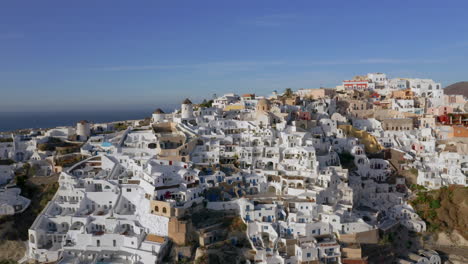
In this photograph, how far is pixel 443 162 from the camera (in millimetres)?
33469

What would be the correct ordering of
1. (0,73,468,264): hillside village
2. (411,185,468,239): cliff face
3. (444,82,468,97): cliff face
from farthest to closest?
(444,82,468,97): cliff face
(411,185,468,239): cliff face
(0,73,468,264): hillside village

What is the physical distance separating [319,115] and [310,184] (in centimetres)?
1546

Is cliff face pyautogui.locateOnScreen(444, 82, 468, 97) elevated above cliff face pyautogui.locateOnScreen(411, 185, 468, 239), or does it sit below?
above

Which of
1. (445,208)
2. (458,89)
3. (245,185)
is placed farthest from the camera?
(458,89)

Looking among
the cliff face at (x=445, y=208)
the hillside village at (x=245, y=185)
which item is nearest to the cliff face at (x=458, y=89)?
the hillside village at (x=245, y=185)

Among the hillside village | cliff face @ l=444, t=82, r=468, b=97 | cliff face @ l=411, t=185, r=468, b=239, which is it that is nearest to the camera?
the hillside village

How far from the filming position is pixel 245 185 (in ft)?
96.7

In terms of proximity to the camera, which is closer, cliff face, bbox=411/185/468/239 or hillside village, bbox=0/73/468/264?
hillside village, bbox=0/73/468/264

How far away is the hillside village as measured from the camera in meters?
24.5

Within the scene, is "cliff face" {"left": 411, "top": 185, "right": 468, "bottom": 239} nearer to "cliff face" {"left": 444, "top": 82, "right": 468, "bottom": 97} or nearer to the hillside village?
the hillside village

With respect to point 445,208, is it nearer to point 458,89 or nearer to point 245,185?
point 245,185

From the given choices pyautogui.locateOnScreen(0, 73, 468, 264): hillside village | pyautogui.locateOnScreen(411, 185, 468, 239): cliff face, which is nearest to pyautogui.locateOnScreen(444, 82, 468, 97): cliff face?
pyautogui.locateOnScreen(0, 73, 468, 264): hillside village

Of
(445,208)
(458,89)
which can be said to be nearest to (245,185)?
(445,208)

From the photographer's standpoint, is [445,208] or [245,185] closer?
[245,185]
